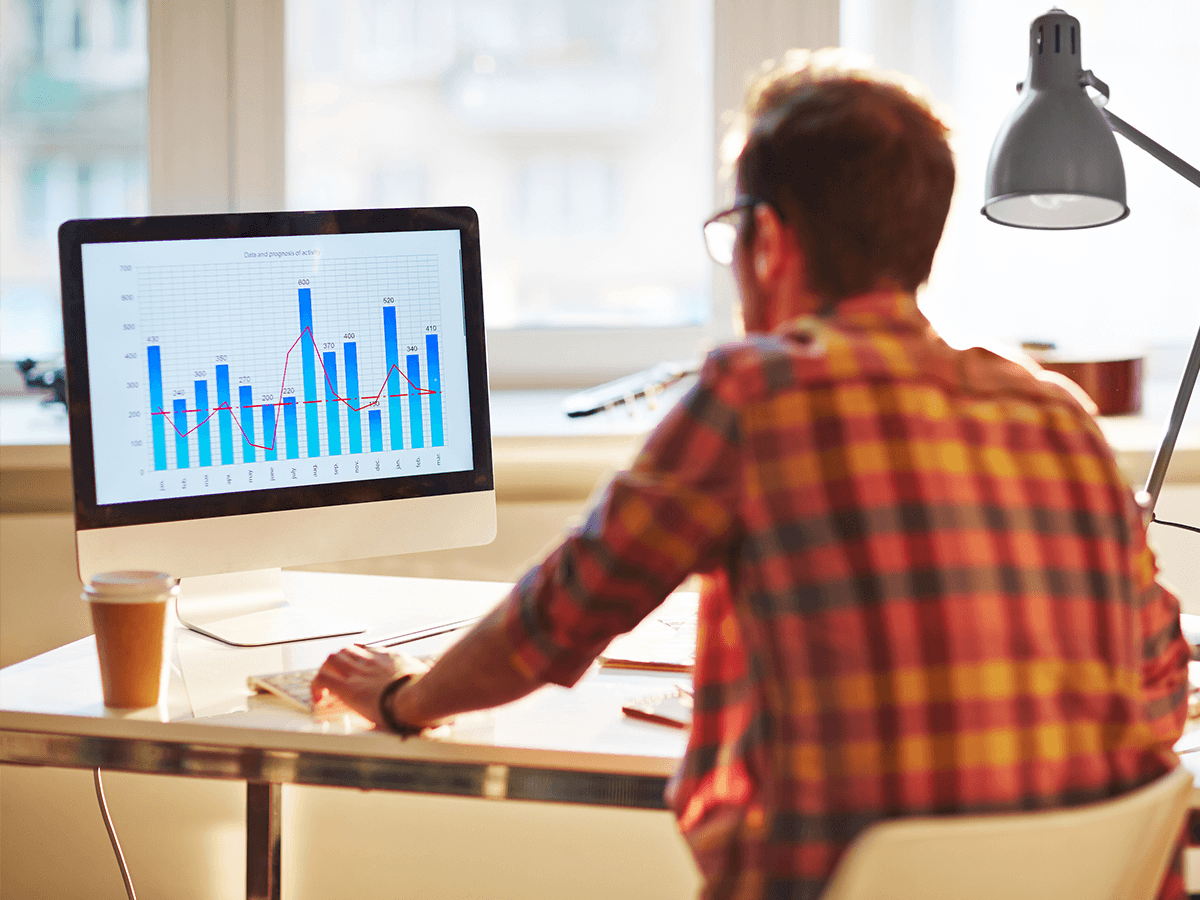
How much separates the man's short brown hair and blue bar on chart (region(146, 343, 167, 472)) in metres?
0.75

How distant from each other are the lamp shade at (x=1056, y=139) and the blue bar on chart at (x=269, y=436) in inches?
34.2

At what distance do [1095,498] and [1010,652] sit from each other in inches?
5.0

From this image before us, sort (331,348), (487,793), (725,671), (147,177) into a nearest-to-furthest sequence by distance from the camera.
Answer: (725,671) → (487,793) → (331,348) → (147,177)

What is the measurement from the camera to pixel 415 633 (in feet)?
4.59

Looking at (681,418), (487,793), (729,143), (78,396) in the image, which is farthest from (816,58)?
(78,396)

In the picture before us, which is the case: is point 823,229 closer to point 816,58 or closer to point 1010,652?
point 816,58

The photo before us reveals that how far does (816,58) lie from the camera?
35.8 inches

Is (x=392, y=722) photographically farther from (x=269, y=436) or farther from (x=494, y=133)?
(x=494, y=133)

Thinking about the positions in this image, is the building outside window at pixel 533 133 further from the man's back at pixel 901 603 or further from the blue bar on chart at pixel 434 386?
the man's back at pixel 901 603

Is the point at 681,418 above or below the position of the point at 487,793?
above

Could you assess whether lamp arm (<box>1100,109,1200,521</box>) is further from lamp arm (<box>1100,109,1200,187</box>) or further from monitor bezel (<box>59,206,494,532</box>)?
monitor bezel (<box>59,206,494,532</box>)

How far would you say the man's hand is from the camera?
107 cm

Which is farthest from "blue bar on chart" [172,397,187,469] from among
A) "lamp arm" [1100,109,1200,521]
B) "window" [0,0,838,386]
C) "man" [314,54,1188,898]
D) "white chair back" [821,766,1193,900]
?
"lamp arm" [1100,109,1200,521]

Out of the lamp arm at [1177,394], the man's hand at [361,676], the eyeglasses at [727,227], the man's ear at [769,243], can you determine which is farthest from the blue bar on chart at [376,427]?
the lamp arm at [1177,394]
